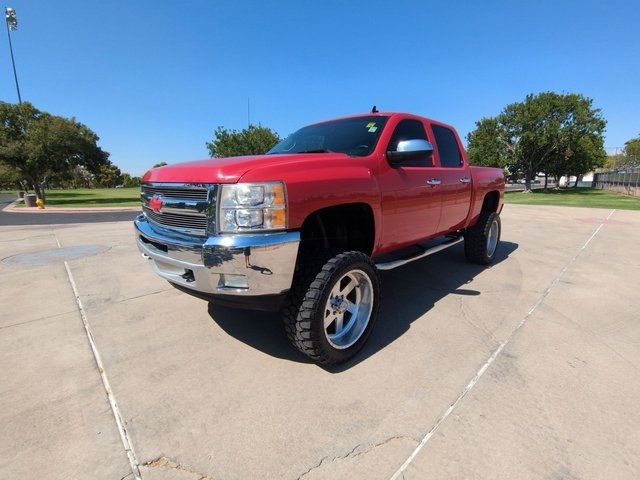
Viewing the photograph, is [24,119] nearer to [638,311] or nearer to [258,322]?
[258,322]

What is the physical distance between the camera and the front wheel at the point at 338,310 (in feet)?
8.16

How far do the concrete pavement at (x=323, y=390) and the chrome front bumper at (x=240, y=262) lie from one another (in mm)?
704

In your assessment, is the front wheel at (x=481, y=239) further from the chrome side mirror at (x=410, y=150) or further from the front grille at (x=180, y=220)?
the front grille at (x=180, y=220)

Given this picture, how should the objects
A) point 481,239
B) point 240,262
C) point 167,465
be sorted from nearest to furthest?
point 167,465 → point 240,262 → point 481,239

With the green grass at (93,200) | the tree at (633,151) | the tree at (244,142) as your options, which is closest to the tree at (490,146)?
the tree at (244,142)

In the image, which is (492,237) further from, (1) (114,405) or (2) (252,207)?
(1) (114,405)

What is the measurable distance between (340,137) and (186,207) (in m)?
1.80

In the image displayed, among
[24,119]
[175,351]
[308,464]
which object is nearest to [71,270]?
[175,351]

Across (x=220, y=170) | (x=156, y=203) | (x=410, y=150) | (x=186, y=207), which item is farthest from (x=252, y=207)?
(x=410, y=150)

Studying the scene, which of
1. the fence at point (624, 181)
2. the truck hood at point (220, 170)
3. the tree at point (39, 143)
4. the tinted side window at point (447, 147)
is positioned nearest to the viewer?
the truck hood at point (220, 170)

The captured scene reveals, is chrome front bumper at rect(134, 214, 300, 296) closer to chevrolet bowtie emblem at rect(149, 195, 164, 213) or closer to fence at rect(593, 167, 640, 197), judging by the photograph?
chevrolet bowtie emblem at rect(149, 195, 164, 213)

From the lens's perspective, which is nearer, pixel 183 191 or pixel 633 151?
pixel 183 191

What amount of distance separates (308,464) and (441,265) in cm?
435

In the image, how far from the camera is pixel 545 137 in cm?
3481
